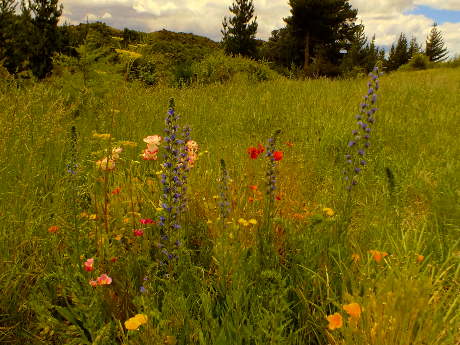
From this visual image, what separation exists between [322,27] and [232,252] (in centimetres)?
2968

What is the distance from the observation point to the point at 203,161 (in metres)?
3.37

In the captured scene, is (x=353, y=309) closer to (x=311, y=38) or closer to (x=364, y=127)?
(x=364, y=127)

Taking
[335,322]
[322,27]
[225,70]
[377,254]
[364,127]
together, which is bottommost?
[335,322]

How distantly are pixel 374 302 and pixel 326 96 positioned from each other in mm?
6030

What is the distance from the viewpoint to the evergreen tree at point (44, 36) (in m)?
10.9

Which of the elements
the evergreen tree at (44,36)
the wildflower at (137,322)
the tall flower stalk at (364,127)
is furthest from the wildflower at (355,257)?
the evergreen tree at (44,36)

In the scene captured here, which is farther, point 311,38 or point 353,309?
point 311,38

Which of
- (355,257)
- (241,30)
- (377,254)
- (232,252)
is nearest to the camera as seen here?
(377,254)

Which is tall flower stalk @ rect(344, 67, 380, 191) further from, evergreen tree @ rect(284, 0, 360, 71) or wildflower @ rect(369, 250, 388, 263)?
evergreen tree @ rect(284, 0, 360, 71)

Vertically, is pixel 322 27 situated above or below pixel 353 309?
A: above

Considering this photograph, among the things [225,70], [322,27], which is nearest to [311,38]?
[322,27]

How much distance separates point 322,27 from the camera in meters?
28.0

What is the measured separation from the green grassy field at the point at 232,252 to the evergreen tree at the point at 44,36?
8519 mm

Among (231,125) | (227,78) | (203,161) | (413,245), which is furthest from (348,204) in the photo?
(227,78)
